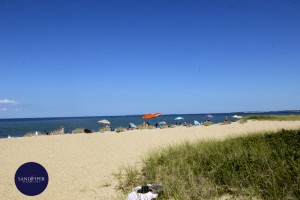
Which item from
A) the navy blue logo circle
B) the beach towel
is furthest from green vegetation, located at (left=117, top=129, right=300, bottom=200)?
the navy blue logo circle

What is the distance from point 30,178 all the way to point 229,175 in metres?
4.17

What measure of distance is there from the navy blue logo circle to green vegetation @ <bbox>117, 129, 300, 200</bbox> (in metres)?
2.40

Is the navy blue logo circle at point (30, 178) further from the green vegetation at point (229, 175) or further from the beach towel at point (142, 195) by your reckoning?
the green vegetation at point (229, 175)

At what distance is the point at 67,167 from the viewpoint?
32.4 ft

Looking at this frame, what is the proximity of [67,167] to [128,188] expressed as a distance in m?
4.13

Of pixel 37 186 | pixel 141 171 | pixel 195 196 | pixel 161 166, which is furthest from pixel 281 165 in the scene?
pixel 37 186

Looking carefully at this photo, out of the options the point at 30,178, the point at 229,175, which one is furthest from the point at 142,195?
the point at 30,178

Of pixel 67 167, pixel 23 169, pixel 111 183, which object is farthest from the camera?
pixel 67 167

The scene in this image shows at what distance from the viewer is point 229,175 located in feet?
19.3

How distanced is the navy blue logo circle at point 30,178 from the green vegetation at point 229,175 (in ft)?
7.86

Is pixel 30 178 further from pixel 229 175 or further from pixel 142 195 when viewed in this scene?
pixel 229 175

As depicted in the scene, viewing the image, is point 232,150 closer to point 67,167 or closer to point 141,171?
point 141,171

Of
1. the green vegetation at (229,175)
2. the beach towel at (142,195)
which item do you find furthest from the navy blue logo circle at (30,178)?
the green vegetation at (229,175)

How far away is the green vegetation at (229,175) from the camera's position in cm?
511
